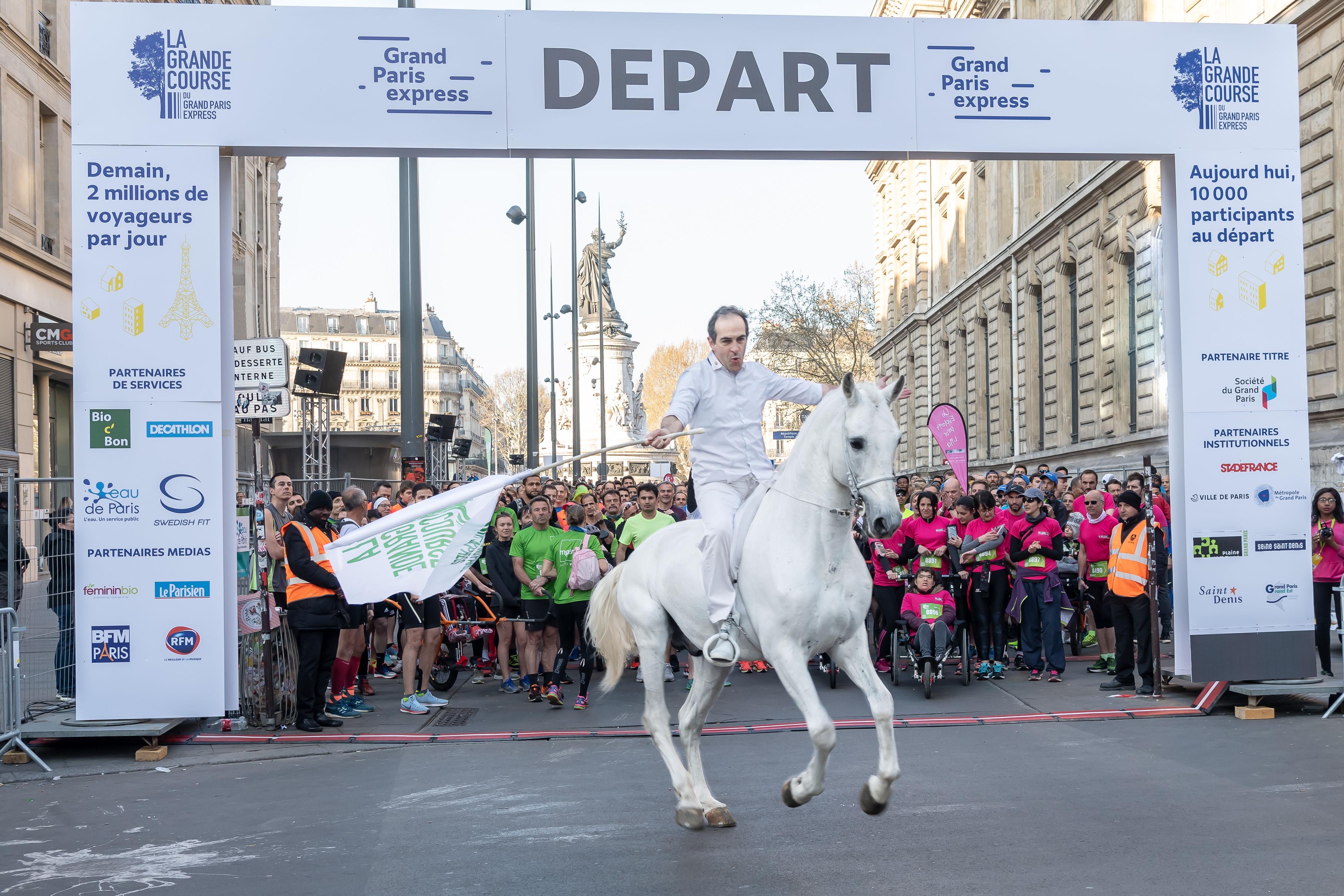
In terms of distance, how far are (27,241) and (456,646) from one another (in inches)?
587

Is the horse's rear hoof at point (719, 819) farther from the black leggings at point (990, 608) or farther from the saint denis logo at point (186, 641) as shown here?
the black leggings at point (990, 608)

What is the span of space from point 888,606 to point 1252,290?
451cm

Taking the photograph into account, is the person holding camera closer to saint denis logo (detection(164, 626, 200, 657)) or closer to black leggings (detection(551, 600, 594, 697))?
black leggings (detection(551, 600, 594, 697))

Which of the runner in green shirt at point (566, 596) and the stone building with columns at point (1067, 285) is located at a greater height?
the stone building with columns at point (1067, 285)

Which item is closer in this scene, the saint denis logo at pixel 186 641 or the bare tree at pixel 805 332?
the saint denis logo at pixel 186 641

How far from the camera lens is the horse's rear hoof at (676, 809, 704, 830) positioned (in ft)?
21.5

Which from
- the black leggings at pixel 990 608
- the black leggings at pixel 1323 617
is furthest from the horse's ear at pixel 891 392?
the black leggings at pixel 1323 617

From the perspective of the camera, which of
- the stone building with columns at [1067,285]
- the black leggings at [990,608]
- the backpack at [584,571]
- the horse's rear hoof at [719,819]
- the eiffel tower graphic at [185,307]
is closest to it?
the horse's rear hoof at [719,819]

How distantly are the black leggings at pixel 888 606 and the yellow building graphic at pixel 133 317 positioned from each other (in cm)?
715

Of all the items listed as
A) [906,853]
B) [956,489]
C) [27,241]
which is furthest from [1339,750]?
[27,241]

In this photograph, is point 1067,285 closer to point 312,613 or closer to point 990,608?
point 990,608

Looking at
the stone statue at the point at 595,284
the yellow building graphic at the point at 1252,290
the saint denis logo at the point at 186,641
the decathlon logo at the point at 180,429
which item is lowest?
the saint denis logo at the point at 186,641

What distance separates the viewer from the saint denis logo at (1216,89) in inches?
408

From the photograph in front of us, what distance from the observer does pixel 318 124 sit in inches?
381
